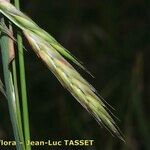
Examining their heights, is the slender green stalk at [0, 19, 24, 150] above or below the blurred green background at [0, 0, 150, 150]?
below

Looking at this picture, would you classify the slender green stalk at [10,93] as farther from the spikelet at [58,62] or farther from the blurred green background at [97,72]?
the blurred green background at [97,72]

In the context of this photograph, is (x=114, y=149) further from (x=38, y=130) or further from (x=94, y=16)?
(x=94, y=16)

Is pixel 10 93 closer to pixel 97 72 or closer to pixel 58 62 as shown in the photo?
pixel 58 62

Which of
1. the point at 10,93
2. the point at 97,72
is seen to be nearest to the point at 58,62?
the point at 10,93

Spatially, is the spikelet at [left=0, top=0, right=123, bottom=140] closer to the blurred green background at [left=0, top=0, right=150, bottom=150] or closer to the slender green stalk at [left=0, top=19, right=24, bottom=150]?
the slender green stalk at [left=0, top=19, right=24, bottom=150]

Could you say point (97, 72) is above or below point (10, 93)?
above

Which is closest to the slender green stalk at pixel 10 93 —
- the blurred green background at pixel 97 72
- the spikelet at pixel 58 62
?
the spikelet at pixel 58 62

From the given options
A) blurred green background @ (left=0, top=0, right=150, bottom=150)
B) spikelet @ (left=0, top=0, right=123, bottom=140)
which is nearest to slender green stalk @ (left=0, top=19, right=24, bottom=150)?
spikelet @ (left=0, top=0, right=123, bottom=140)
